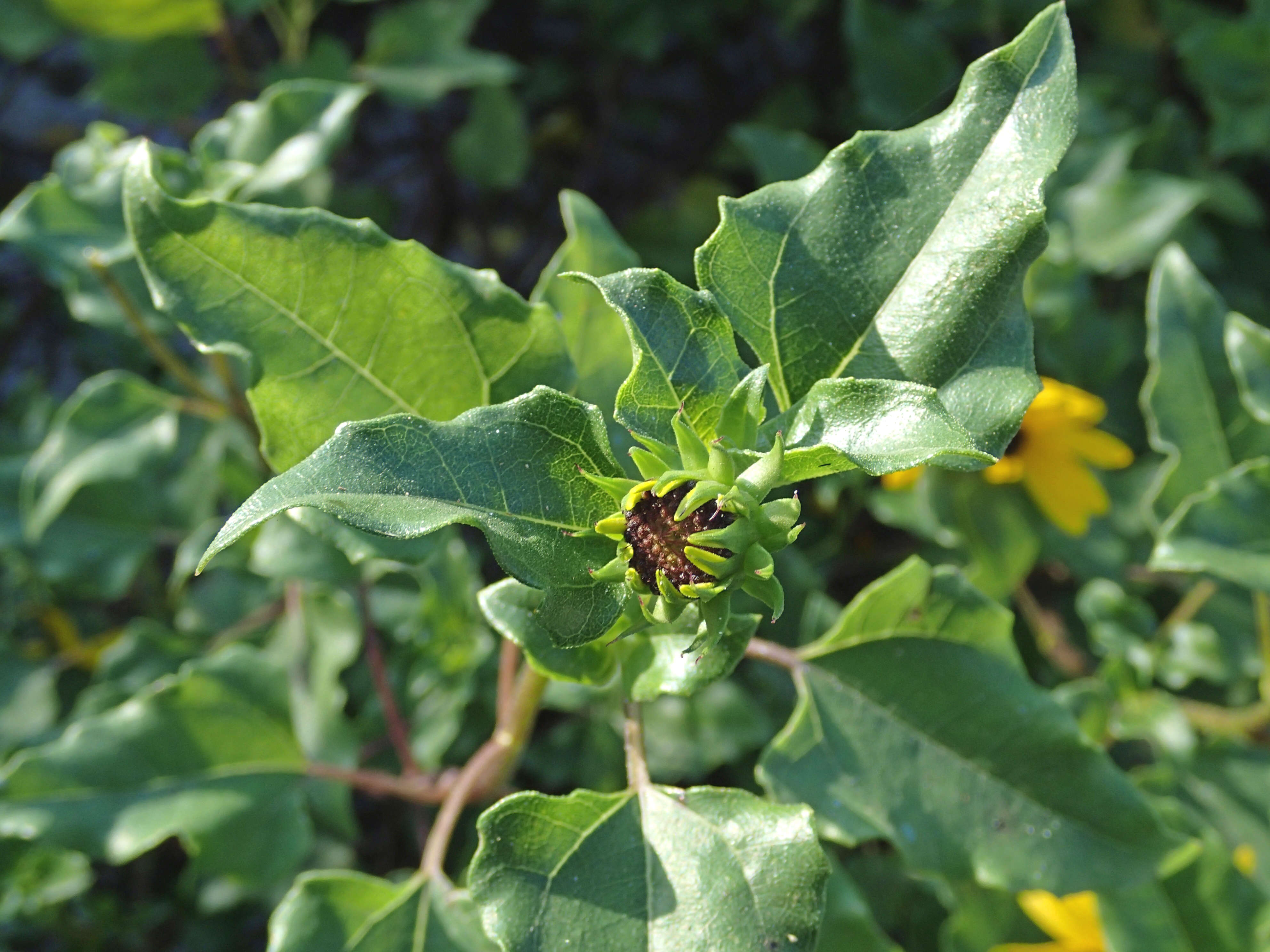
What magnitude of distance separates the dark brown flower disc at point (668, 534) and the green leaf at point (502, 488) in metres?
0.04

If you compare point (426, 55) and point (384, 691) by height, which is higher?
point (426, 55)

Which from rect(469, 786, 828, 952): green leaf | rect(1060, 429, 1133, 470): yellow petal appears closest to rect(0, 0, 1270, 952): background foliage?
rect(469, 786, 828, 952): green leaf

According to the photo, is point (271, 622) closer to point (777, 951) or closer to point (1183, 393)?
point (777, 951)

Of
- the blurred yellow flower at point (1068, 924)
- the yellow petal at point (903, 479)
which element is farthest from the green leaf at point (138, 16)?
the blurred yellow flower at point (1068, 924)

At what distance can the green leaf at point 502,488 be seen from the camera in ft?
1.98

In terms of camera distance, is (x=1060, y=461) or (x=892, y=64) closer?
(x=1060, y=461)

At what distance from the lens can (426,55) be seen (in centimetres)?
199

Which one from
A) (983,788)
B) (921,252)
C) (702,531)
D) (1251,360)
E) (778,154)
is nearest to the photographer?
(702,531)

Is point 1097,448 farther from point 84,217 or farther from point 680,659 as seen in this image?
point 84,217

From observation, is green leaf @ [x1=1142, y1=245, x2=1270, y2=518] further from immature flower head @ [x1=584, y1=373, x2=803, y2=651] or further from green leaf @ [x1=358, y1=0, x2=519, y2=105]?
green leaf @ [x1=358, y1=0, x2=519, y2=105]

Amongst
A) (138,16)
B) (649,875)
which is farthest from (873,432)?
(138,16)

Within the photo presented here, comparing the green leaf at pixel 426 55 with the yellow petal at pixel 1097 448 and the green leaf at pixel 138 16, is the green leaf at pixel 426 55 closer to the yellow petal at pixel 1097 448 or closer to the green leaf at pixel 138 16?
the green leaf at pixel 138 16

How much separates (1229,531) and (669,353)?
73 cm

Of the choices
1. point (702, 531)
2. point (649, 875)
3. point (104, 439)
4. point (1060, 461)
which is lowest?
point (104, 439)
